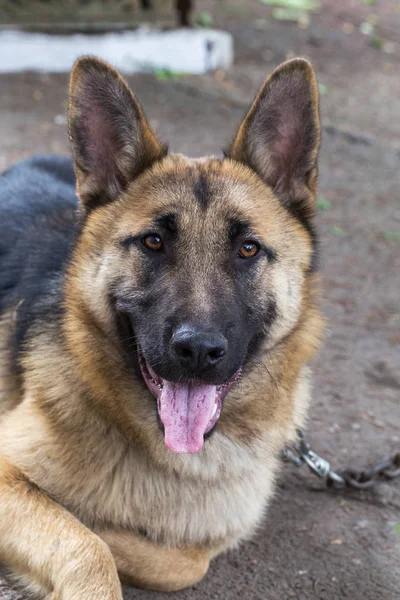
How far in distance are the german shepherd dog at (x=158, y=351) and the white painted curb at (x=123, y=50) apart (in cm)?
710

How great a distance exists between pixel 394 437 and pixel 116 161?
2.34m

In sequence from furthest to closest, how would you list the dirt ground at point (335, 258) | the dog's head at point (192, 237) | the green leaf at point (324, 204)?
the green leaf at point (324, 204) < the dirt ground at point (335, 258) < the dog's head at point (192, 237)

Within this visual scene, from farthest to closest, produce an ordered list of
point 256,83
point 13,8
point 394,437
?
point 256,83 < point 13,8 < point 394,437

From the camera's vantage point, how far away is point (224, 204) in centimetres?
310

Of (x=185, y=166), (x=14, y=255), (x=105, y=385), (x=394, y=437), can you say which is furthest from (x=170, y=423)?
(x=394, y=437)

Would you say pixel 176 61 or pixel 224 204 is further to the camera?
pixel 176 61

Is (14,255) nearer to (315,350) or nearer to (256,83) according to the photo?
(315,350)

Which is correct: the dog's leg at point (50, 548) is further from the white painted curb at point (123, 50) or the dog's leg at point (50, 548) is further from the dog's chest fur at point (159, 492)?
the white painted curb at point (123, 50)

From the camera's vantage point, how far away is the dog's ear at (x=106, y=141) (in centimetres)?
317

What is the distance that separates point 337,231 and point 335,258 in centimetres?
58

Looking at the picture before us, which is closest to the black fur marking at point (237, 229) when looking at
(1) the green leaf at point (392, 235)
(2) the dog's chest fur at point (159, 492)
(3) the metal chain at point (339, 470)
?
(2) the dog's chest fur at point (159, 492)

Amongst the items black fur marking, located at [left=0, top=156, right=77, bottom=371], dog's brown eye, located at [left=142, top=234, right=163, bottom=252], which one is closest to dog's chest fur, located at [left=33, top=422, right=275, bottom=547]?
black fur marking, located at [left=0, top=156, right=77, bottom=371]

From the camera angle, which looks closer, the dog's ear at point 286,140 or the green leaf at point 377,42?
the dog's ear at point 286,140

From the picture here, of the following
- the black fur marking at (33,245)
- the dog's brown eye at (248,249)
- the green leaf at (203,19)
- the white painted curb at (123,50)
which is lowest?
the green leaf at (203,19)
